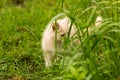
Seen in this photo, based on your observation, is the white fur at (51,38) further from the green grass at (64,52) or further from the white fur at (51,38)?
the green grass at (64,52)

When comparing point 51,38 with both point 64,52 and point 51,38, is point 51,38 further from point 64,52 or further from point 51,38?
point 64,52

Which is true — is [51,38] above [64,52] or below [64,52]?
above

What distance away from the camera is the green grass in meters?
3.94

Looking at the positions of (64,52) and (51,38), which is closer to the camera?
(64,52)

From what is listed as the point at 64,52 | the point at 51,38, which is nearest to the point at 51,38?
the point at 51,38

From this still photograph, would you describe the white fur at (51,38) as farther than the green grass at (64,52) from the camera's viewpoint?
Yes

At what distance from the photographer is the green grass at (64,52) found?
3.94m

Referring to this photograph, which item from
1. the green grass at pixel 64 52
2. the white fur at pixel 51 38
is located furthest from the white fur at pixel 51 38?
the green grass at pixel 64 52

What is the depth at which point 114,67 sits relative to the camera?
13.2 feet

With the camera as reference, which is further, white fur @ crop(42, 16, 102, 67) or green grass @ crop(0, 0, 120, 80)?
white fur @ crop(42, 16, 102, 67)

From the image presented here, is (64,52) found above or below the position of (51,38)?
below

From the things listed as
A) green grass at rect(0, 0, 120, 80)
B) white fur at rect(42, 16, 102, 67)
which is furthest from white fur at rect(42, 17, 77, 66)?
green grass at rect(0, 0, 120, 80)

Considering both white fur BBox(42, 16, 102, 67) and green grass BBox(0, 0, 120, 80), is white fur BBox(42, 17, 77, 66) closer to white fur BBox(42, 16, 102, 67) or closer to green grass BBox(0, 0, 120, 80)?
white fur BBox(42, 16, 102, 67)

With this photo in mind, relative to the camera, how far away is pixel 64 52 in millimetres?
4215
